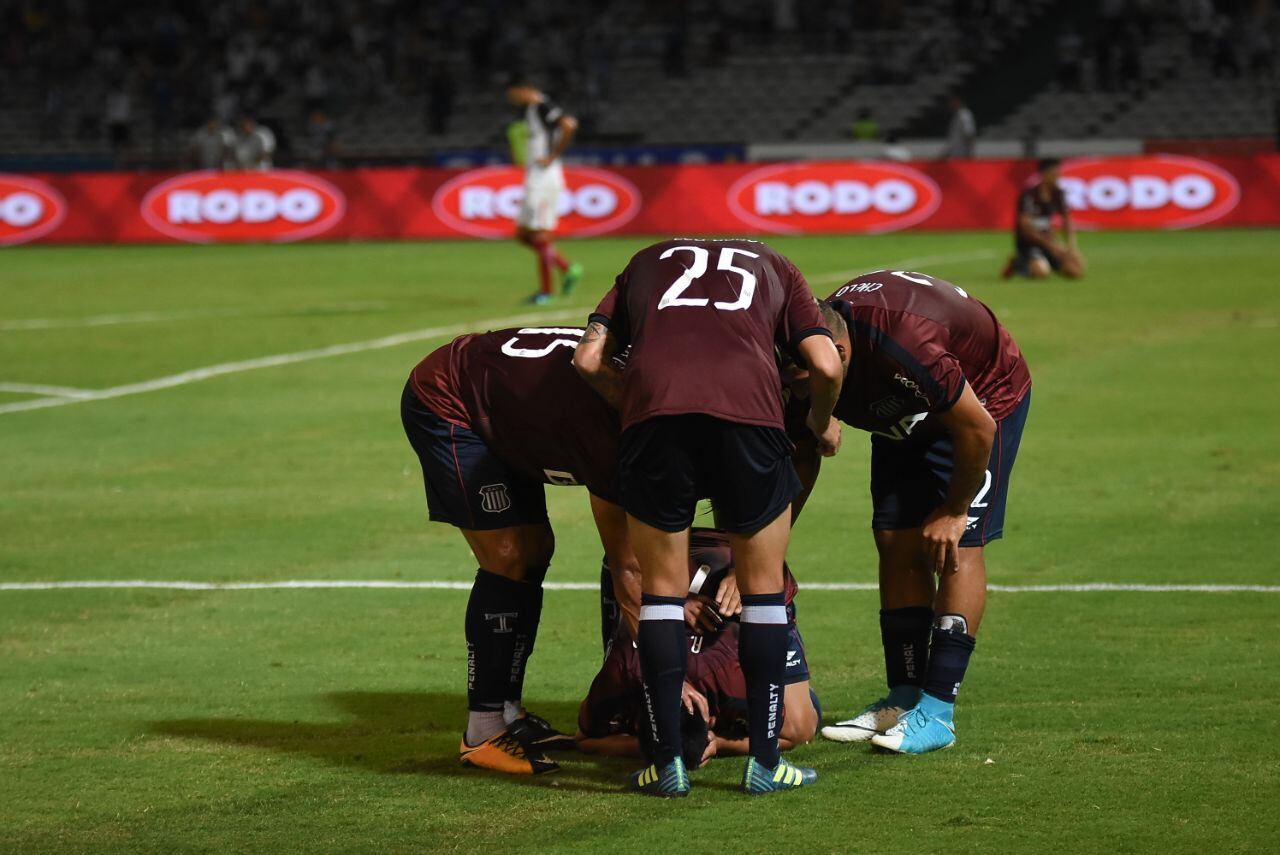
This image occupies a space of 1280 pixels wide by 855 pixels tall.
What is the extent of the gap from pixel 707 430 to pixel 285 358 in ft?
38.3

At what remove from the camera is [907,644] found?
20.9 ft

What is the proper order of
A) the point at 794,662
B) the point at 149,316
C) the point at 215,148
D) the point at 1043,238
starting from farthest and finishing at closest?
the point at 215,148
the point at 1043,238
the point at 149,316
the point at 794,662


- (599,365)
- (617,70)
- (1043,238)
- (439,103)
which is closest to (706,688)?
(599,365)

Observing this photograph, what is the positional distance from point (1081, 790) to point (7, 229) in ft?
99.3

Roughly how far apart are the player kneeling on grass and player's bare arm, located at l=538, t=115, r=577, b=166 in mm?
14110

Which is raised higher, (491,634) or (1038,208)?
(1038,208)

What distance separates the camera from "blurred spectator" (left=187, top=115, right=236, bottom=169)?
3522 cm

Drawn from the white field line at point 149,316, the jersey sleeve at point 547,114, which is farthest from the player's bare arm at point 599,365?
the jersey sleeve at point 547,114

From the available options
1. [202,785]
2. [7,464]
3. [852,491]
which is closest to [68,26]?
[7,464]

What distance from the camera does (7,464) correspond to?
11844mm

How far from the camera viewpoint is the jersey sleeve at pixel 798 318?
5363 millimetres

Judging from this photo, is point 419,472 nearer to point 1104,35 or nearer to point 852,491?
point 852,491

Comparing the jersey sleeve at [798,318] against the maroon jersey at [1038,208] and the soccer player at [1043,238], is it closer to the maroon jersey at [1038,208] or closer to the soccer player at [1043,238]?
the maroon jersey at [1038,208]

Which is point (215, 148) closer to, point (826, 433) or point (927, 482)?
point (927, 482)
